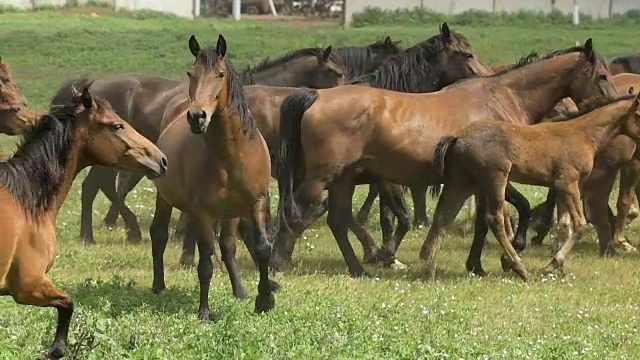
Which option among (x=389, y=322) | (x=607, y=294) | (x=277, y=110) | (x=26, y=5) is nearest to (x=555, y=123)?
(x=607, y=294)

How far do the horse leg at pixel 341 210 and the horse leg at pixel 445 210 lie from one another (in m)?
0.71

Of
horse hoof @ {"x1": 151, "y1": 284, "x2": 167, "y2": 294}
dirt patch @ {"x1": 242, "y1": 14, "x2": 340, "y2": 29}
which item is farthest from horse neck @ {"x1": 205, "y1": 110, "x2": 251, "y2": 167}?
dirt patch @ {"x1": 242, "y1": 14, "x2": 340, "y2": 29}

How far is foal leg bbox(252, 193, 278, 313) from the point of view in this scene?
933cm

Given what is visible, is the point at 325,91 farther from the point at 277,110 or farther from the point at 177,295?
the point at 177,295

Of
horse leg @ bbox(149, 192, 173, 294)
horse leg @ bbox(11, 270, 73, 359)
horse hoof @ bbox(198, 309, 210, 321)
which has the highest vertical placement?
horse leg @ bbox(11, 270, 73, 359)

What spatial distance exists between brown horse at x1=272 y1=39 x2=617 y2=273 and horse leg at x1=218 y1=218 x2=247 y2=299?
1.76 meters

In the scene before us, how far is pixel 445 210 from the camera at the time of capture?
38.2ft

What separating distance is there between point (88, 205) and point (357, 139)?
3.50m

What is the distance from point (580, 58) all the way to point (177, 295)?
15.8ft

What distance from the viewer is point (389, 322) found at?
8.93m

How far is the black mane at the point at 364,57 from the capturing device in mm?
15031

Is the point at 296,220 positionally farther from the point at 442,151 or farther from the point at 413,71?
the point at 413,71

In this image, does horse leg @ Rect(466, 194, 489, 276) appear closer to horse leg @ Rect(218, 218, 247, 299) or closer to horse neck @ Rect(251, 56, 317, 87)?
horse leg @ Rect(218, 218, 247, 299)

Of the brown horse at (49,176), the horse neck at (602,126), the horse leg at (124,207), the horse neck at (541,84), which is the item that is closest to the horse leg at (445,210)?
the horse neck at (602,126)
